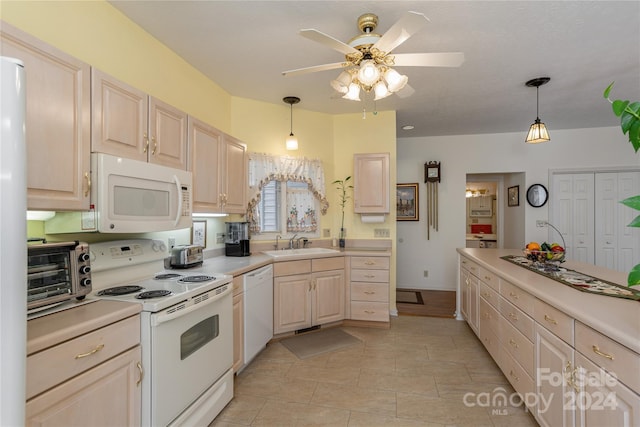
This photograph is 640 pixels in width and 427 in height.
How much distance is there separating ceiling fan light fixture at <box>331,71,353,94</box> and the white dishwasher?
1649 millimetres

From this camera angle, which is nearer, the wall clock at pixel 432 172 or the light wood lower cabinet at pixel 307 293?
the light wood lower cabinet at pixel 307 293

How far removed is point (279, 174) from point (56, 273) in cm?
248

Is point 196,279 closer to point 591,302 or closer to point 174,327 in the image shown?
point 174,327

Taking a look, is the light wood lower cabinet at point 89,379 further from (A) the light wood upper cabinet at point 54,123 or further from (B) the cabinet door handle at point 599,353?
(B) the cabinet door handle at point 599,353

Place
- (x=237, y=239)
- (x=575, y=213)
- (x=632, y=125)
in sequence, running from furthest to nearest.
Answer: (x=575, y=213), (x=237, y=239), (x=632, y=125)

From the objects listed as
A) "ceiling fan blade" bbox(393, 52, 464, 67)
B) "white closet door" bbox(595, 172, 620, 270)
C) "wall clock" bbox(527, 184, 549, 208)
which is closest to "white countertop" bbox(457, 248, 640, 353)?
"ceiling fan blade" bbox(393, 52, 464, 67)

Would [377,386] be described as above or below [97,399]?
below

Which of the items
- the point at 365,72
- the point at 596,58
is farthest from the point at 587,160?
the point at 365,72

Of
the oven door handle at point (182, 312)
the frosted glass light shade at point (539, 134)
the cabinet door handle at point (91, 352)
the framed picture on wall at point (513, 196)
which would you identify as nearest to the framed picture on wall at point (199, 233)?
the oven door handle at point (182, 312)

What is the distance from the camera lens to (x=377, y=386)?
227 cm

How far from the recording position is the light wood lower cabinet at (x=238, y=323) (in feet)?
7.52

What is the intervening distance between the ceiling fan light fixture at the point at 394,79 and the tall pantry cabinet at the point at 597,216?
14.0 feet

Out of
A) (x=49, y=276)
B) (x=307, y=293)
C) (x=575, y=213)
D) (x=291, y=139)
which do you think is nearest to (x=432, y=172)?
(x=575, y=213)

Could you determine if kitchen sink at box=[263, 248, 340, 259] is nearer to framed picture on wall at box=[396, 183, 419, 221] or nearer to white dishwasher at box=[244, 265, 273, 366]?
white dishwasher at box=[244, 265, 273, 366]
